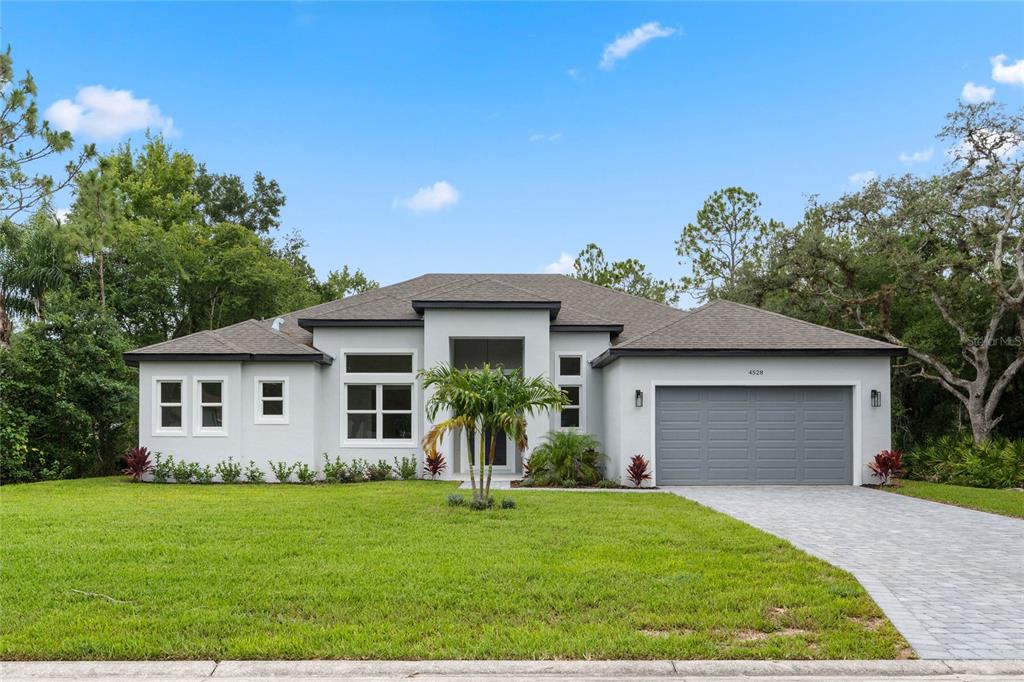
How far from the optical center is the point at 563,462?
55.6 ft

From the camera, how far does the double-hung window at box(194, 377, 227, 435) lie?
18031 mm

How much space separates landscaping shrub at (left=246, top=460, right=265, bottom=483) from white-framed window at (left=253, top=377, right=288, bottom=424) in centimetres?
104

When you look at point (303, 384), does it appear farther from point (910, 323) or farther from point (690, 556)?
point (910, 323)

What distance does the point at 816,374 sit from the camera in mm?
16891

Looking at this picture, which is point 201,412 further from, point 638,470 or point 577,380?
point 638,470

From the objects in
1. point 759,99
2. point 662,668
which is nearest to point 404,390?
point 759,99

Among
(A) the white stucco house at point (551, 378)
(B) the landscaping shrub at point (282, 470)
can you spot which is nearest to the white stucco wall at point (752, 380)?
(A) the white stucco house at point (551, 378)

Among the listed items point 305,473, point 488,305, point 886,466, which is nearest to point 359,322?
point 488,305

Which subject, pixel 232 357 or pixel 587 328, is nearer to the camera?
pixel 232 357

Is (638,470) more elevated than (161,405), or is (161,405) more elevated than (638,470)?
(161,405)

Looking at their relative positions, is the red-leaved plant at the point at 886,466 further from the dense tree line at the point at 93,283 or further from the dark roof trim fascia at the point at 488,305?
the dense tree line at the point at 93,283

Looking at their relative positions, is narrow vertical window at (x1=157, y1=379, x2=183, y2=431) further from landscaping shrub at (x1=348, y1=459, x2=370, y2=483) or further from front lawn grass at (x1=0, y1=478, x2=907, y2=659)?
front lawn grass at (x1=0, y1=478, x2=907, y2=659)

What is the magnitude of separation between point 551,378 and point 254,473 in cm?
760

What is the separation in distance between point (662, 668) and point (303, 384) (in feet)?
48.3
